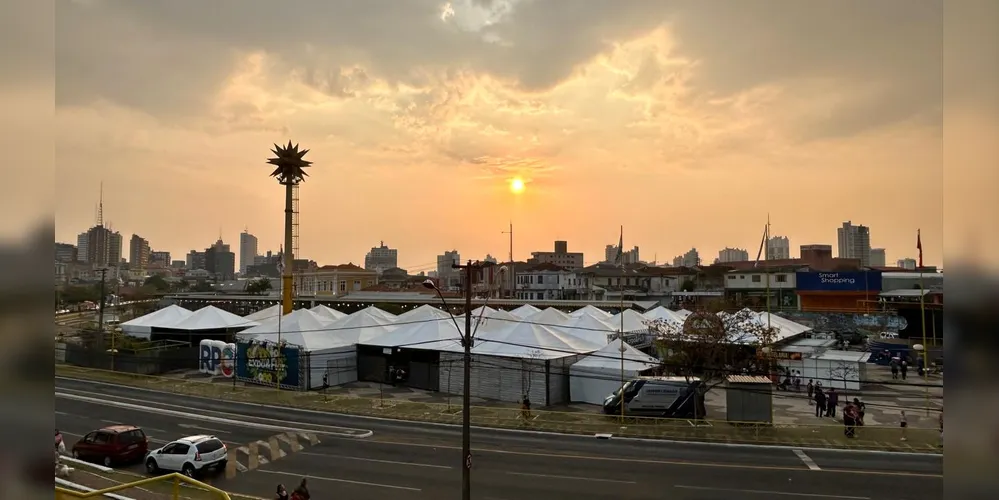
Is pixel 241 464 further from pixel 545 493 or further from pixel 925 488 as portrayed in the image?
pixel 925 488

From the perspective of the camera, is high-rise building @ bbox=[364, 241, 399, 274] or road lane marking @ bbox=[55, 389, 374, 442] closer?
road lane marking @ bbox=[55, 389, 374, 442]

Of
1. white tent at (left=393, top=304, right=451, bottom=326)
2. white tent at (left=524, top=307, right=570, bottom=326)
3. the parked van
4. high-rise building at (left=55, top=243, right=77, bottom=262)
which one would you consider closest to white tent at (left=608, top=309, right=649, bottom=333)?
white tent at (left=524, top=307, right=570, bottom=326)

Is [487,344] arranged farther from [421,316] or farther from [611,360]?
[421,316]

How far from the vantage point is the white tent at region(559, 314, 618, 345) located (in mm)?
30953

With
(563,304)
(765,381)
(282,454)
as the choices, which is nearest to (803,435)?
(765,381)

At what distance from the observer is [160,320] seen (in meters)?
38.1

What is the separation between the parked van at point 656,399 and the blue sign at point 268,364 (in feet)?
54.9

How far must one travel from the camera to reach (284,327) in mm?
32281

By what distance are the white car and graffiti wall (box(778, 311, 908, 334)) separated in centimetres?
4370

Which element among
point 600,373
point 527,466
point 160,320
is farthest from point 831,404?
point 160,320

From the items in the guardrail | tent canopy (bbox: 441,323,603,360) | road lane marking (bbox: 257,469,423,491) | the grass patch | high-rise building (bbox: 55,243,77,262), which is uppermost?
high-rise building (bbox: 55,243,77,262)

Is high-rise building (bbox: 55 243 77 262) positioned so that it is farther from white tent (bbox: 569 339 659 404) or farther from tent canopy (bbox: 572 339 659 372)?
tent canopy (bbox: 572 339 659 372)

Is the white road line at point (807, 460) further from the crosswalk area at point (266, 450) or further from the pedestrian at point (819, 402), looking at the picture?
the crosswalk area at point (266, 450)
